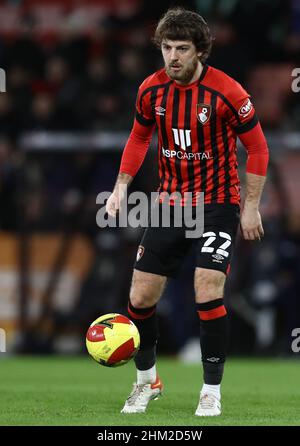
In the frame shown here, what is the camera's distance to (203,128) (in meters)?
6.58

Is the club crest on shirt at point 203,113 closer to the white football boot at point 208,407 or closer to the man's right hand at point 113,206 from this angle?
the man's right hand at point 113,206

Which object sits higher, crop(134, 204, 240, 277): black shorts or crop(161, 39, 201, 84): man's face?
crop(161, 39, 201, 84): man's face

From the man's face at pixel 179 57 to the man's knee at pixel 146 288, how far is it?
1.20 metres

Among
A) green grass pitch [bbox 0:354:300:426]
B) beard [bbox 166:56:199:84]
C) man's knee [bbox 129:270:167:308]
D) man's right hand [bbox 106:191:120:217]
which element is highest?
beard [bbox 166:56:199:84]

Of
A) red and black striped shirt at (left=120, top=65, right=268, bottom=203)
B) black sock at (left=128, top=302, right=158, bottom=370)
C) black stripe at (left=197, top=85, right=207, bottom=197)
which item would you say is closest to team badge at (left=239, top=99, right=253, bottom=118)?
red and black striped shirt at (left=120, top=65, right=268, bottom=203)

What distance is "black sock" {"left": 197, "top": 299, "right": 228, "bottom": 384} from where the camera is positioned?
6395mm

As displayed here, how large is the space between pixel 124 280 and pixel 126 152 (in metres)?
5.75

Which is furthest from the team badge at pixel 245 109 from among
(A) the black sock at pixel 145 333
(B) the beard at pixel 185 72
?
(A) the black sock at pixel 145 333

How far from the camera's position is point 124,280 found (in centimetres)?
1261

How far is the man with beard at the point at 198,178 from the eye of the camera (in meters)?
6.42

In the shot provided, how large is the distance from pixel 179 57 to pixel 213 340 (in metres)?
1.66

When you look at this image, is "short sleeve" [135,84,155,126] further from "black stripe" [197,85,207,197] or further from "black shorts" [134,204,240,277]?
"black shorts" [134,204,240,277]

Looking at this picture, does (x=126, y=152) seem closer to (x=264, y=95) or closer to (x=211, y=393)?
(x=211, y=393)
